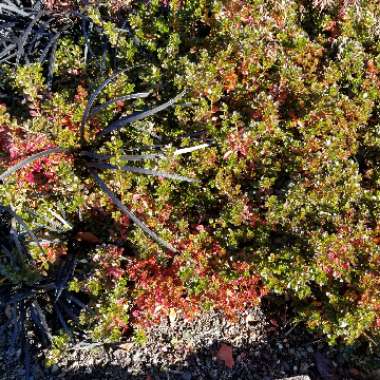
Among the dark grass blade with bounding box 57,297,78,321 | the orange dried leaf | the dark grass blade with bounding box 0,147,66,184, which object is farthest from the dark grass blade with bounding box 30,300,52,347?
the orange dried leaf

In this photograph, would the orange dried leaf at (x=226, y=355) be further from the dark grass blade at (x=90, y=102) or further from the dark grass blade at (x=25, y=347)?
the dark grass blade at (x=90, y=102)

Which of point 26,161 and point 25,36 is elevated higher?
point 25,36

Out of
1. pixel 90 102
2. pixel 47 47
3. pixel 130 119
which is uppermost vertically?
pixel 47 47

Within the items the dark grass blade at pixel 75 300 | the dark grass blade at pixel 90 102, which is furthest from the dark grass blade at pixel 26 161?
the dark grass blade at pixel 75 300

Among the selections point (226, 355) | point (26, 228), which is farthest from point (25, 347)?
point (226, 355)

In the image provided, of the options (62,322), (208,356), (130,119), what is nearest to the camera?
(62,322)

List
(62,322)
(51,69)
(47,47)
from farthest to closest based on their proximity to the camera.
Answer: (47,47)
(51,69)
(62,322)

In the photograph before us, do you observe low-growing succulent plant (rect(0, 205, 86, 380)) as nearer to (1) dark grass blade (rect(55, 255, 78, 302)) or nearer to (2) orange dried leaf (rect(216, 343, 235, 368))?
(1) dark grass blade (rect(55, 255, 78, 302))

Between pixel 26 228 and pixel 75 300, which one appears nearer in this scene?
pixel 26 228

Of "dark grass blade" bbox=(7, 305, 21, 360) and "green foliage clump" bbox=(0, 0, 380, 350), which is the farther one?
"dark grass blade" bbox=(7, 305, 21, 360)

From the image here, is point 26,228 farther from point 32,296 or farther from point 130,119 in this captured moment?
point 130,119

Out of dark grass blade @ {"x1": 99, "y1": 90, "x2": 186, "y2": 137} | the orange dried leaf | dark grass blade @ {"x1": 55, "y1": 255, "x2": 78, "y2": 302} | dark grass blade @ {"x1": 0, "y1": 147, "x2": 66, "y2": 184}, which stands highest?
dark grass blade @ {"x1": 99, "y1": 90, "x2": 186, "y2": 137}

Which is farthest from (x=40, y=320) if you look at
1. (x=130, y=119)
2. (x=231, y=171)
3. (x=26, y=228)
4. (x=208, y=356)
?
(x=231, y=171)
